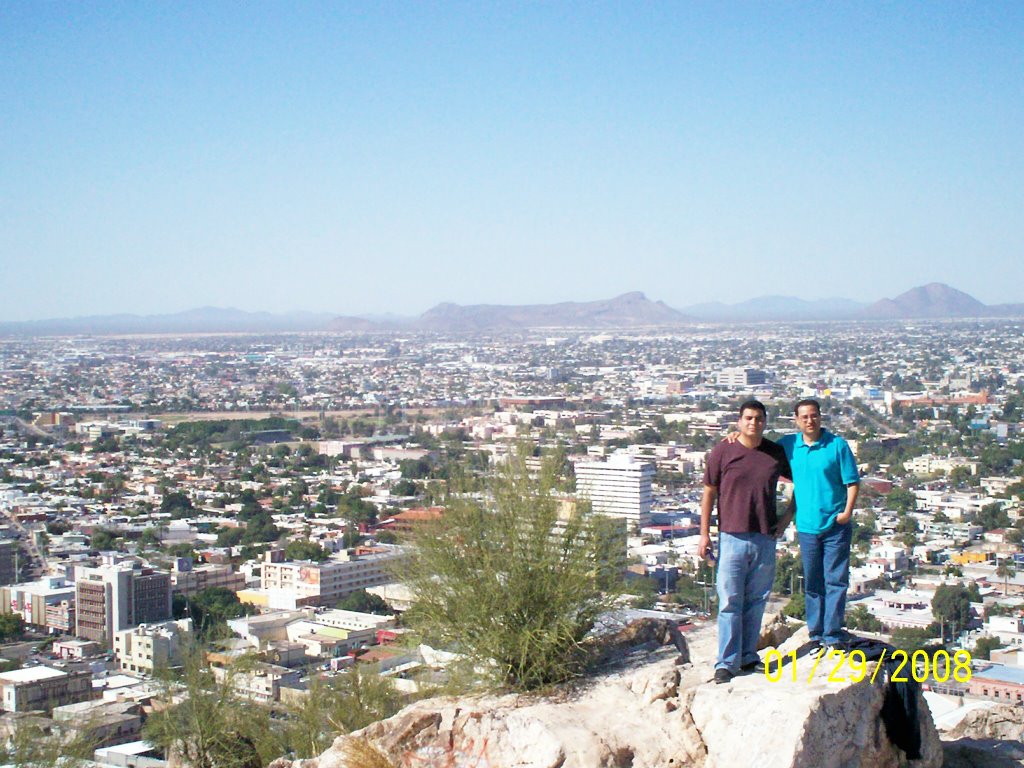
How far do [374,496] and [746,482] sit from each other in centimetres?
3057

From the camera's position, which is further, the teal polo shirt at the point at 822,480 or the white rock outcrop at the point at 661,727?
the teal polo shirt at the point at 822,480

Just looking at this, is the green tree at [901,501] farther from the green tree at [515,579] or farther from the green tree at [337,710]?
the green tree at [515,579]

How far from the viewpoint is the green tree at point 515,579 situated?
4258 mm

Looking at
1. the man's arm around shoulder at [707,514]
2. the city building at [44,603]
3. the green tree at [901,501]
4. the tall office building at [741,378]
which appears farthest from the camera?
the tall office building at [741,378]

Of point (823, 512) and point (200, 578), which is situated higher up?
point (823, 512)

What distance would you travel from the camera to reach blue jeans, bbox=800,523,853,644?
13.2 ft

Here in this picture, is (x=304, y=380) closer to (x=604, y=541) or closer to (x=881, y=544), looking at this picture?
(x=881, y=544)

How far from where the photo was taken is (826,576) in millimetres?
4074

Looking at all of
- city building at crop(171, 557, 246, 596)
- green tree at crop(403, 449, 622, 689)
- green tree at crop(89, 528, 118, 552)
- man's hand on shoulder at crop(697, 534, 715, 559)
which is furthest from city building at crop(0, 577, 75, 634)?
man's hand on shoulder at crop(697, 534, 715, 559)

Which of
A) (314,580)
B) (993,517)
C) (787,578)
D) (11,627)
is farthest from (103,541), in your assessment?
(993,517)

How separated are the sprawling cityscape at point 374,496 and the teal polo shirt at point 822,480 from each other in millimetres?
814

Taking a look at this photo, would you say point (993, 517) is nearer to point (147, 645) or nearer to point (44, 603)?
point (147, 645)
